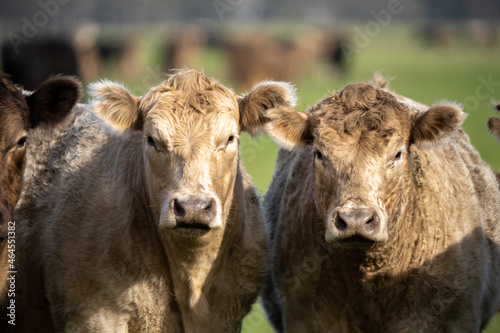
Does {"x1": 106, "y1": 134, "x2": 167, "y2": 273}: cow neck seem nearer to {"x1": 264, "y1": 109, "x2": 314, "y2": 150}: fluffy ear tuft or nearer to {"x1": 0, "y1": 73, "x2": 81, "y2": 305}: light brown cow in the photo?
{"x1": 0, "y1": 73, "x2": 81, "y2": 305}: light brown cow

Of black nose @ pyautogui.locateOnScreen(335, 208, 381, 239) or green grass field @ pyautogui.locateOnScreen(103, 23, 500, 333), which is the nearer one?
black nose @ pyautogui.locateOnScreen(335, 208, 381, 239)

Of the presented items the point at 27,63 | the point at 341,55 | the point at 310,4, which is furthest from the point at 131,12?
the point at 27,63

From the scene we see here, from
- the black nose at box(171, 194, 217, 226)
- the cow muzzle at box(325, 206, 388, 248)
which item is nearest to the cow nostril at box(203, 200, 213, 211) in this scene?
the black nose at box(171, 194, 217, 226)

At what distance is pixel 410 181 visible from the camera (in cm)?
592

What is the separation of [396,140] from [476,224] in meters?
1.42

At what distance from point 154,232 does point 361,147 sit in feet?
6.19

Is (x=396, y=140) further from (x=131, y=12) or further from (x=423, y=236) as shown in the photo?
(x=131, y=12)

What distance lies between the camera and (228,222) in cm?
608

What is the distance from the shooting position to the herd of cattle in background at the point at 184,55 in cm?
2958

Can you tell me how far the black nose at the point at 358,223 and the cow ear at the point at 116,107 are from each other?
2017 millimetres

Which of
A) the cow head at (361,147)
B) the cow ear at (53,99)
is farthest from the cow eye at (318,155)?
the cow ear at (53,99)

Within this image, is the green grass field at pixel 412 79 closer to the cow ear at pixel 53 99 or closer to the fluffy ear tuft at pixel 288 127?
the fluffy ear tuft at pixel 288 127

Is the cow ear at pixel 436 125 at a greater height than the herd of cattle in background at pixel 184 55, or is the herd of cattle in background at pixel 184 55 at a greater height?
the herd of cattle in background at pixel 184 55

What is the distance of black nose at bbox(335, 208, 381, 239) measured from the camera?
5.11 meters
